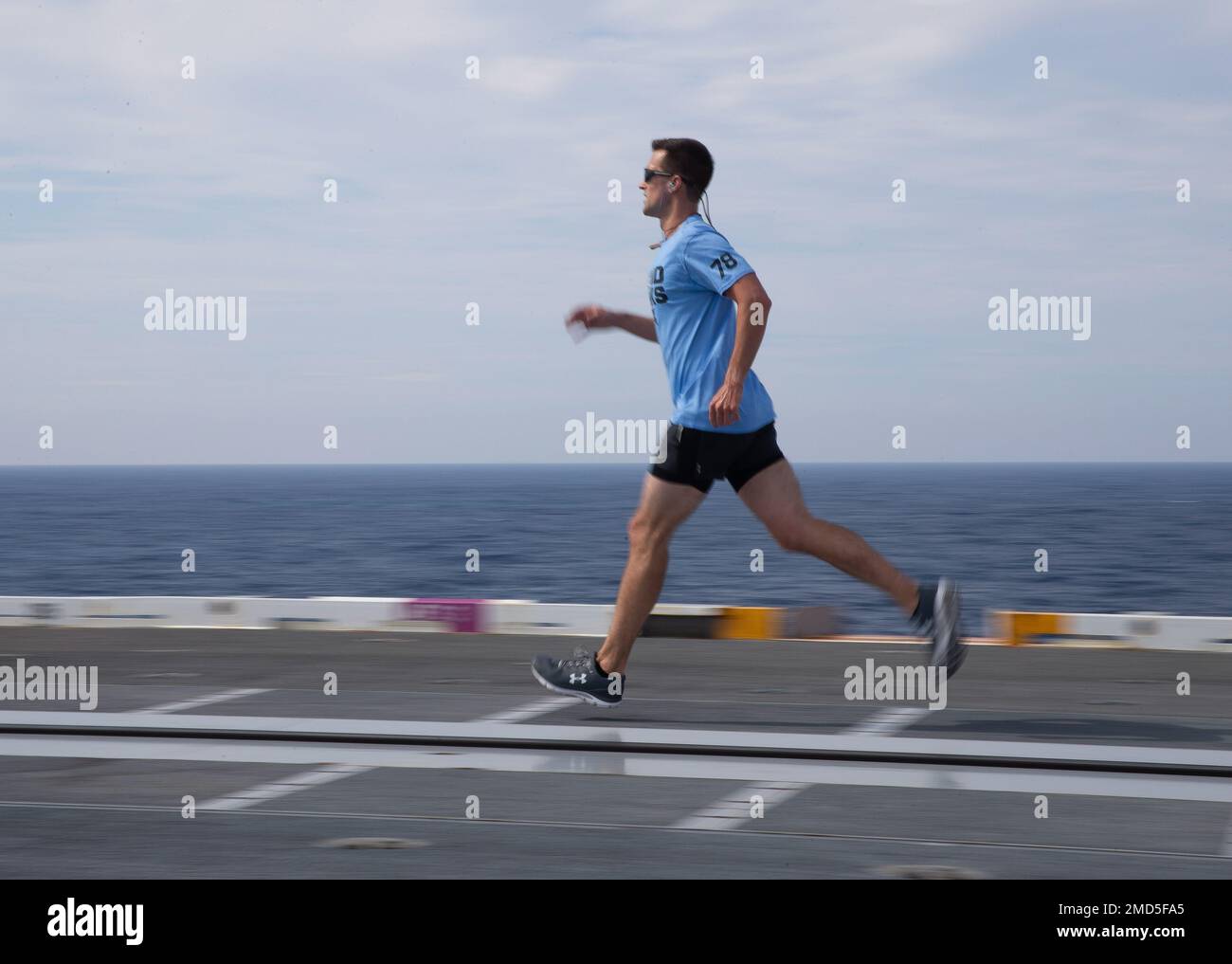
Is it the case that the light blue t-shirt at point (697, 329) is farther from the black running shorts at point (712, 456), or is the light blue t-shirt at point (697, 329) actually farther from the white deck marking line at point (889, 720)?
the white deck marking line at point (889, 720)

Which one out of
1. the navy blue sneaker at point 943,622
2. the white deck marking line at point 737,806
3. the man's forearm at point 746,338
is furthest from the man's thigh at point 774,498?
the white deck marking line at point 737,806

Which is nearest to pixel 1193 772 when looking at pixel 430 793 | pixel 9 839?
pixel 430 793

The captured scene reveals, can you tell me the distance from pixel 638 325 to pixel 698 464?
0.88 meters

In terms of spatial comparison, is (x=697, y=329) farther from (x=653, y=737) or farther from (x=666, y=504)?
(x=653, y=737)

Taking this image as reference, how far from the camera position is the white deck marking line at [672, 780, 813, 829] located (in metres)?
4.96

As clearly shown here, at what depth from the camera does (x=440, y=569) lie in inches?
2354

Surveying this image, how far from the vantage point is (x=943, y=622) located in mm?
6816

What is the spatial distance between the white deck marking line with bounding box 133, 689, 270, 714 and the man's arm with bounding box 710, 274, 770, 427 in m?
2.81

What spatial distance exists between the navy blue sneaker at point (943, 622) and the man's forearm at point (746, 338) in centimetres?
126

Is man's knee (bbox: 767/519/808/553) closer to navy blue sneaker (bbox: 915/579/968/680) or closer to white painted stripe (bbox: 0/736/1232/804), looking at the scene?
navy blue sneaker (bbox: 915/579/968/680)

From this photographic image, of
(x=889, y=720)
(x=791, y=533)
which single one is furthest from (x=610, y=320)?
(x=889, y=720)

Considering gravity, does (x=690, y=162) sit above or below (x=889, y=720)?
above

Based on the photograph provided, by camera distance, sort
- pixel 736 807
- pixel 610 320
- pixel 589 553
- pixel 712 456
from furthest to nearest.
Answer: pixel 589 553, pixel 610 320, pixel 712 456, pixel 736 807

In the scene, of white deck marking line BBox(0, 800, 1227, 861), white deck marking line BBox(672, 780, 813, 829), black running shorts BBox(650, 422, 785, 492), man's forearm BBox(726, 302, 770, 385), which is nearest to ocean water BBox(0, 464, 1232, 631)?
black running shorts BBox(650, 422, 785, 492)
